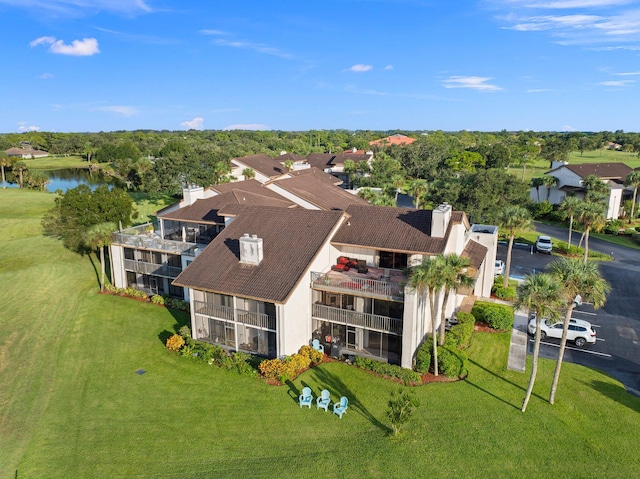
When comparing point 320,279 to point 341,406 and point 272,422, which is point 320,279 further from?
point 272,422

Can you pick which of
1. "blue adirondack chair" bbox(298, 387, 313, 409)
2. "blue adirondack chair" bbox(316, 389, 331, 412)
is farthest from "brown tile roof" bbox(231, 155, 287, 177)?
"blue adirondack chair" bbox(316, 389, 331, 412)

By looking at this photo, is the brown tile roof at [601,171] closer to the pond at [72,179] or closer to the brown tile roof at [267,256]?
the brown tile roof at [267,256]

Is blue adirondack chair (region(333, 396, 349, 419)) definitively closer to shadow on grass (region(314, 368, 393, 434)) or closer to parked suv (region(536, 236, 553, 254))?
shadow on grass (region(314, 368, 393, 434))

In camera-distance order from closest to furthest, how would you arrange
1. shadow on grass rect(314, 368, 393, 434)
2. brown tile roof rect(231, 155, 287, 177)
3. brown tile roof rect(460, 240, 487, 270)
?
shadow on grass rect(314, 368, 393, 434) < brown tile roof rect(460, 240, 487, 270) < brown tile roof rect(231, 155, 287, 177)

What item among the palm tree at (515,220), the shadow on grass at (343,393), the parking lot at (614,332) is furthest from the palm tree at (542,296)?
the palm tree at (515,220)

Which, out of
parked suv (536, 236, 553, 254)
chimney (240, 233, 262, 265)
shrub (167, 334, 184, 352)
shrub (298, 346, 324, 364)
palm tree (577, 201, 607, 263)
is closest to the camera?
shrub (298, 346, 324, 364)

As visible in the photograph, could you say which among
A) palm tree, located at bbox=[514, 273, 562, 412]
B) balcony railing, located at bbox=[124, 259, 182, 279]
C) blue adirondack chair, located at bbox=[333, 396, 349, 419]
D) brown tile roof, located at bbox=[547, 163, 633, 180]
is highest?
brown tile roof, located at bbox=[547, 163, 633, 180]

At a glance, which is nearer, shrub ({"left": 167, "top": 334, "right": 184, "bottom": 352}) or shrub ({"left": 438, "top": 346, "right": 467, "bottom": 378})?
shrub ({"left": 438, "top": 346, "right": 467, "bottom": 378})
